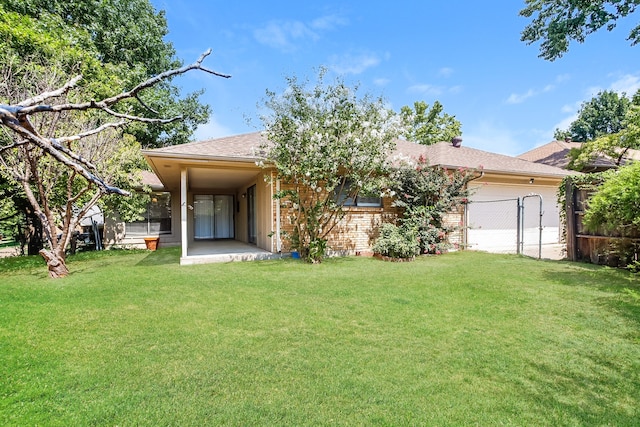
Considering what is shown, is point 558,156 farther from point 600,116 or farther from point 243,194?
point 243,194

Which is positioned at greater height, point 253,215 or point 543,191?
point 543,191

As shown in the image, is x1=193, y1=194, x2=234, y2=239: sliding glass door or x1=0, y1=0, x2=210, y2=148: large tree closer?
x1=0, y1=0, x2=210, y2=148: large tree

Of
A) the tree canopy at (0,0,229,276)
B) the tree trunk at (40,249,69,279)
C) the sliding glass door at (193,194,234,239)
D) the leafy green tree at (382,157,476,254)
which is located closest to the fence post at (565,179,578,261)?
the leafy green tree at (382,157,476,254)

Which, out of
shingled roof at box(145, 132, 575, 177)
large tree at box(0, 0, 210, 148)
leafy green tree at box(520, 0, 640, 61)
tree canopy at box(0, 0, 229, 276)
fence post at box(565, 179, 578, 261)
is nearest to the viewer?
tree canopy at box(0, 0, 229, 276)

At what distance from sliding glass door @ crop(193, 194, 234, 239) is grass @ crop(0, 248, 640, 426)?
9.64 metres

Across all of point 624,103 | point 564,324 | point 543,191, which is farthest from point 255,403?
point 624,103

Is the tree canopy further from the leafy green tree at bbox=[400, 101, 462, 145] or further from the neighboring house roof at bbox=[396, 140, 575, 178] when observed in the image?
the leafy green tree at bbox=[400, 101, 462, 145]

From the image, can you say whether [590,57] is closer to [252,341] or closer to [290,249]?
[290,249]

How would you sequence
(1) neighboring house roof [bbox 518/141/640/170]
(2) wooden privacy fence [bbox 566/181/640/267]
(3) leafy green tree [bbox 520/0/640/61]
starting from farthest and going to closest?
(1) neighboring house roof [bbox 518/141/640/170], (3) leafy green tree [bbox 520/0/640/61], (2) wooden privacy fence [bbox 566/181/640/267]

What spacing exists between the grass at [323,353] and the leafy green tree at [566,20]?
455 inches

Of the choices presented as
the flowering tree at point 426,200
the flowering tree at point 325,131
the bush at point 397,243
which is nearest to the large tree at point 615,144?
the flowering tree at point 426,200

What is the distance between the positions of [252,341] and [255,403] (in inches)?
44.6

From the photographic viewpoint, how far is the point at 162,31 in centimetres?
1952

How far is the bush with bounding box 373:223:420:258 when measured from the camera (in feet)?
28.6
